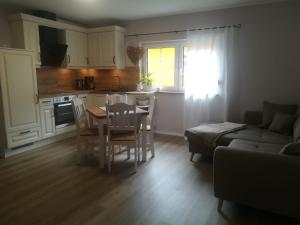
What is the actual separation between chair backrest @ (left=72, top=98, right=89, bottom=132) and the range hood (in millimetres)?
1545

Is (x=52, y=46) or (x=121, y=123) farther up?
(x=52, y=46)

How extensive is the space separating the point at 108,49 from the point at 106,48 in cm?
6

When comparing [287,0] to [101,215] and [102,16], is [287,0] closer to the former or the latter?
[102,16]

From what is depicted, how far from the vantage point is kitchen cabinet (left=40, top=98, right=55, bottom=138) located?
437 centimetres

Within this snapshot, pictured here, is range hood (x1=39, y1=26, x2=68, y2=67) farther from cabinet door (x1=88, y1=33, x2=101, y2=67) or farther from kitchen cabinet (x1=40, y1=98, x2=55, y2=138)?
kitchen cabinet (x1=40, y1=98, x2=55, y2=138)

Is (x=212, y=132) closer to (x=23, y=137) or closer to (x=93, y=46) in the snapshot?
(x=23, y=137)

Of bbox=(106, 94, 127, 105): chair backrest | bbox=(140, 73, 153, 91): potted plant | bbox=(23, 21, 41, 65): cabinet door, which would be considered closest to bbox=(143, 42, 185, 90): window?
bbox=(140, 73, 153, 91): potted plant

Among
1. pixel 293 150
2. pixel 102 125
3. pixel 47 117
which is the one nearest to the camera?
pixel 293 150

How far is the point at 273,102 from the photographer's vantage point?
4.11 meters

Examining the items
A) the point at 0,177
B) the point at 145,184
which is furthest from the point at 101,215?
the point at 0,177

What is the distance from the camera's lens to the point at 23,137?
4.05 meters

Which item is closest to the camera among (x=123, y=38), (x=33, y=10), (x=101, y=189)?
(x=101, y=189)

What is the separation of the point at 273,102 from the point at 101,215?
336 cm

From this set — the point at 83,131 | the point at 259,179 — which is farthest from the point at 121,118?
the point at 259,179
